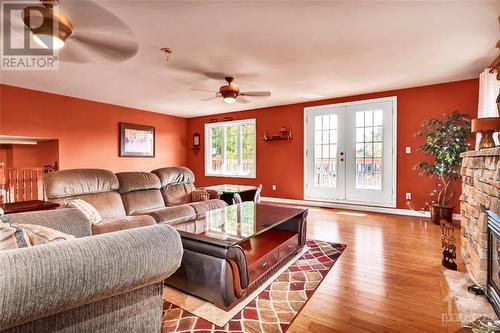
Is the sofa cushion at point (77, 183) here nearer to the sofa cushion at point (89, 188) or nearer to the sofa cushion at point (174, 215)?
the sofa cushion at point (89, 188)

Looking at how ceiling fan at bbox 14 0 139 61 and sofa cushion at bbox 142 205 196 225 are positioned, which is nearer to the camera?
ceiling fan at bbox 14 0 139 61

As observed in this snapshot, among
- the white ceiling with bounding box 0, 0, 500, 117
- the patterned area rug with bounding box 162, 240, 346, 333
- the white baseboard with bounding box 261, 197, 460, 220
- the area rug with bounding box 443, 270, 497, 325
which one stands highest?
the white ceiling with bounding box 0, 0, 500, 117

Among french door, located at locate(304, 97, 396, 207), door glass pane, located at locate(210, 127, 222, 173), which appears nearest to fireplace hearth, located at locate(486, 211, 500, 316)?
french door, located at locate(304, 97, 396, 207)

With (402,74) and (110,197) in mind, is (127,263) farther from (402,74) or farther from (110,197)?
(402,74)

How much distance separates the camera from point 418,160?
4.50 metres

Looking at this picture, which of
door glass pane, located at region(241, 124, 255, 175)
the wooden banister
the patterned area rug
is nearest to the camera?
the patterned area rug

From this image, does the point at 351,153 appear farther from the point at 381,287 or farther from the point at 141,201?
the point at 141,201

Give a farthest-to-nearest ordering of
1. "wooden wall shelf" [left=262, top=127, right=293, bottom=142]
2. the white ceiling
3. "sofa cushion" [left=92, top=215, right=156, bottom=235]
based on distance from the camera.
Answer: "wooden wall shelf" [left=262, top=127, right=293, bottom=142]
"sofa cushion" [left=92, top=215, right=156, bottom=235]
the white ceiling

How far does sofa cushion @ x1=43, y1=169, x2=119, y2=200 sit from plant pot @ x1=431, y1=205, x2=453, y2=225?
475 cm

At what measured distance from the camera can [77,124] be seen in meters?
5.10

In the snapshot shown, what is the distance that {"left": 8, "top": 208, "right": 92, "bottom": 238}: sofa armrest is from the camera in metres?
1.50

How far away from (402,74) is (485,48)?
0.98 m

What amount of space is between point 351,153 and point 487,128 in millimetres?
3045

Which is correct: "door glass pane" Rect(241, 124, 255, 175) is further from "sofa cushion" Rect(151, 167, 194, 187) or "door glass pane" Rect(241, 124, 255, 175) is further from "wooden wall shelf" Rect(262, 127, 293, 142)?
"sofa cushion" Rect(151, 167, 194, 187)
